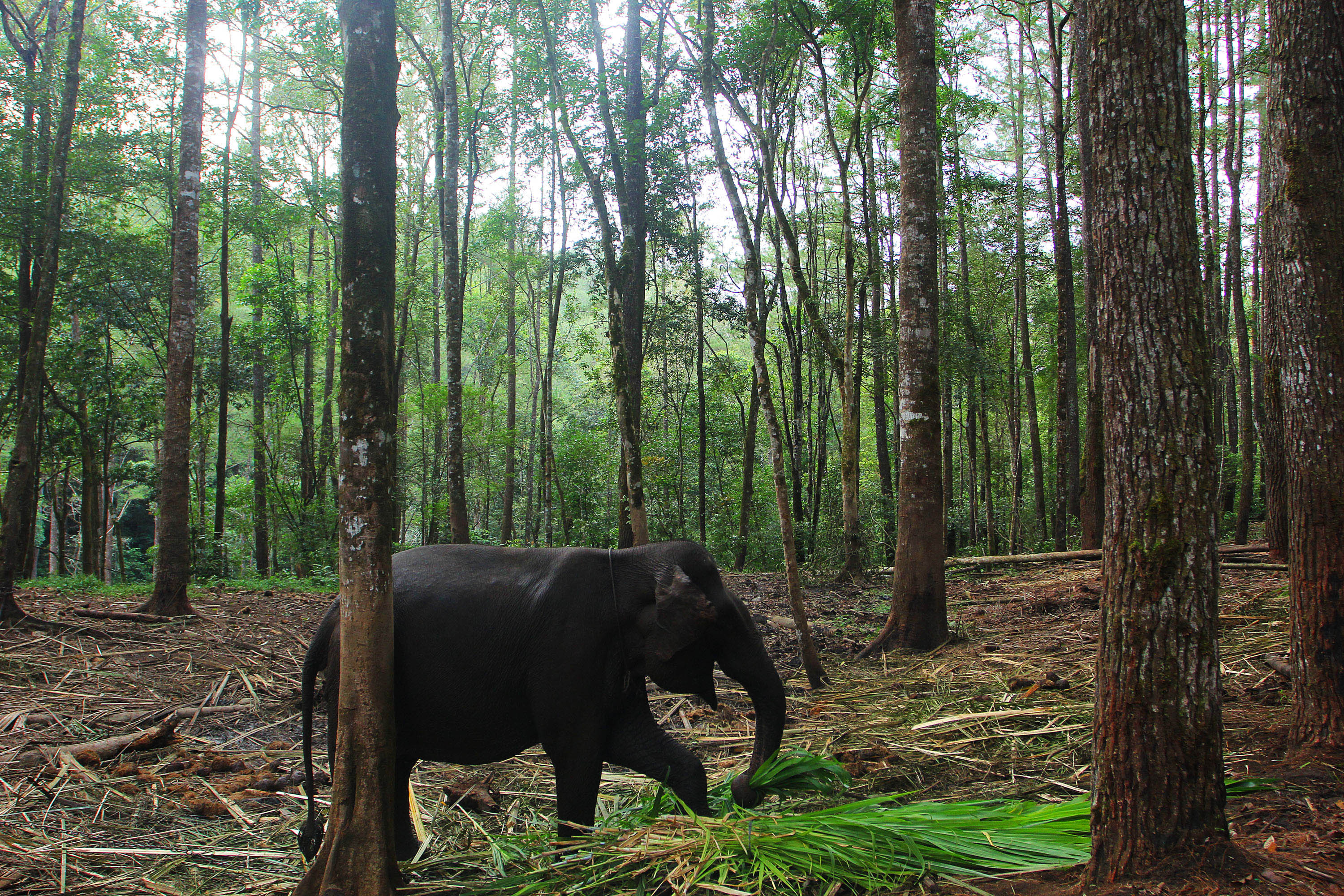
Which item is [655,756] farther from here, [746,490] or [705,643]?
[746,490]

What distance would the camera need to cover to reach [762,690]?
4379 mm

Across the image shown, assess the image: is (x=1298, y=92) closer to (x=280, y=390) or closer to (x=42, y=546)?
(x=280, y=390)

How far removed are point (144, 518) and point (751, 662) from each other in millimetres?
32826

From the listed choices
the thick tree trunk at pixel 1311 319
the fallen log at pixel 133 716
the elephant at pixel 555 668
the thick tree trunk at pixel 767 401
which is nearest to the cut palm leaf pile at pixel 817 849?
the elephant at pixel 555 668

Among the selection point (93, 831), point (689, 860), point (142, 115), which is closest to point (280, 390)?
point (142, 115)

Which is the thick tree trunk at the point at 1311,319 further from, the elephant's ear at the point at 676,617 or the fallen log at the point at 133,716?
the fallen log at the point at 133,716

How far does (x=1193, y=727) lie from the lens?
259 centimetres

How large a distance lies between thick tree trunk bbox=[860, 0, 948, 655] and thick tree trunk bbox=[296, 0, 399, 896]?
18.7 feet

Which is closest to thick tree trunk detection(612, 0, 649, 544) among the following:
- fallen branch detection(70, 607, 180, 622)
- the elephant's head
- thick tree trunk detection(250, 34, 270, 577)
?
the elephant's head

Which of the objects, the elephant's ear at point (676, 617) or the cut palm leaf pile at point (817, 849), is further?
the elephant's ear at point (676, 617)

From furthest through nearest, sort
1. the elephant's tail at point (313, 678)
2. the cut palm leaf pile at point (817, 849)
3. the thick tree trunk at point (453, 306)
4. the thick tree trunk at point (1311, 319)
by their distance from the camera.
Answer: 1. the thick tree trunk at point (453, 306)
2. the elephant's tail at point (313, 678)
3. the thick tree trunk at point (1311, 319)
4. the cut palm leaf pile at point (817, 849)

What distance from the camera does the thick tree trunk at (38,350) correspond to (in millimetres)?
8062

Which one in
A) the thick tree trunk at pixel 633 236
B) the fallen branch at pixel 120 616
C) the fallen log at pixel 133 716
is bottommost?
the fallen log at pixel 133 716

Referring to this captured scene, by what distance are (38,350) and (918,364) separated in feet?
32.1
